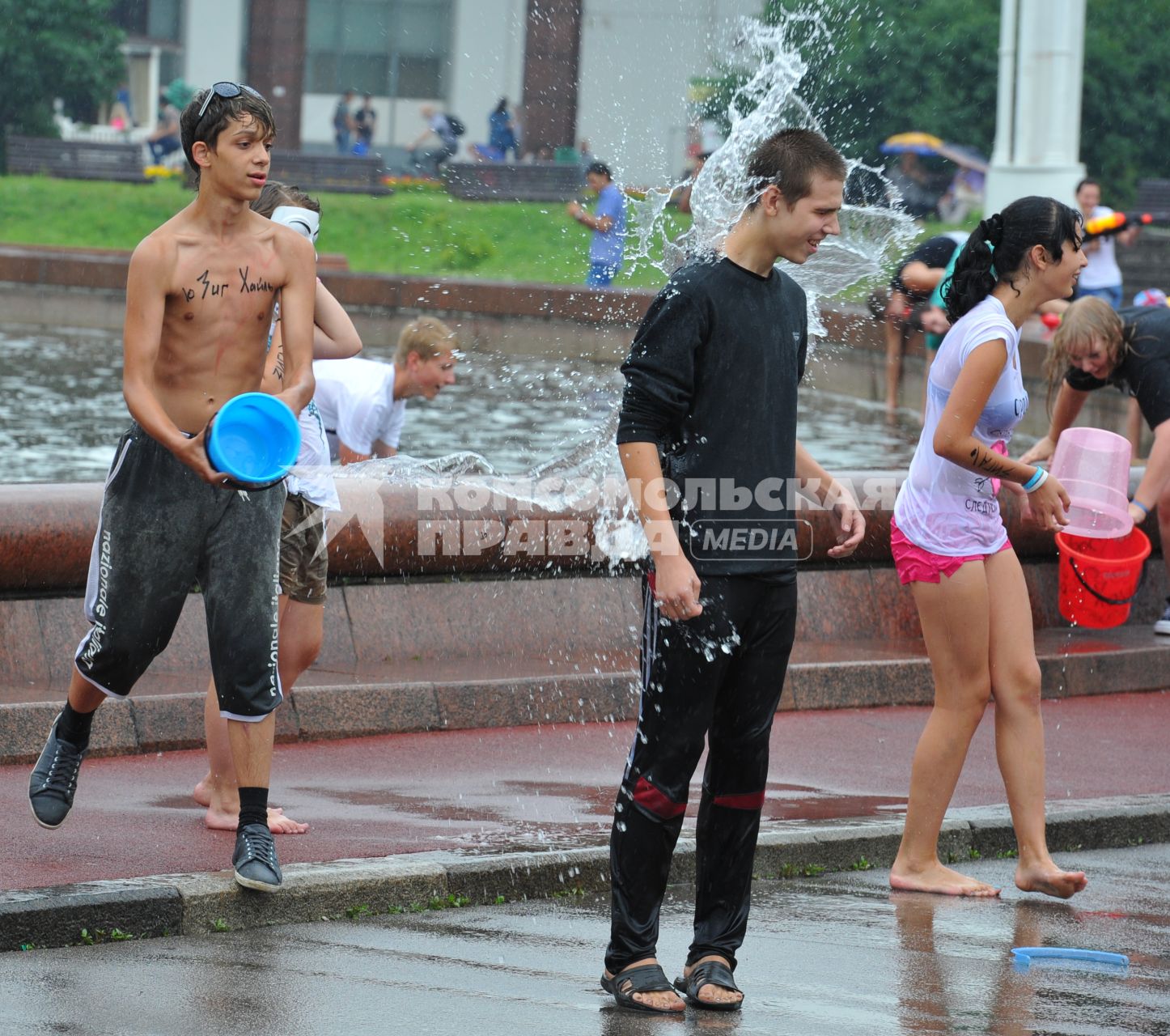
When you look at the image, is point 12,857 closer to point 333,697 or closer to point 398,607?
point 333,697

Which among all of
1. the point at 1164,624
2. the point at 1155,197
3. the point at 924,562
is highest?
the point at 1155,197

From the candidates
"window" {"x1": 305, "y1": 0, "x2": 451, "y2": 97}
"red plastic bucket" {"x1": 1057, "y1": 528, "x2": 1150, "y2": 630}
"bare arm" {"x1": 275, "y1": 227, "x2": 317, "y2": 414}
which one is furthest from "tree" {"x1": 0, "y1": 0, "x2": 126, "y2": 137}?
"bare arm" {"x1": 275, "y1": 227, "x2": 317, "y2": 414}

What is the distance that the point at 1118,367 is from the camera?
791 cm

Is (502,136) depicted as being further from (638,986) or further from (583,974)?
(638,986)

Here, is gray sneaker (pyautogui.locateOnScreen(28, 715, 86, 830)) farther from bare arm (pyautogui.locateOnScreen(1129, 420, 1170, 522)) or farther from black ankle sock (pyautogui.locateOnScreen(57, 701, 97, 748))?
bare arm (pyautogui.locateOnScreen(1129, 420, 1170, 522))

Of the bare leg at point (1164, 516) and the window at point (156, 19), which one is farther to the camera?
the window at point (156, 19)

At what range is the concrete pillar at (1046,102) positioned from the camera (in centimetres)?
2300

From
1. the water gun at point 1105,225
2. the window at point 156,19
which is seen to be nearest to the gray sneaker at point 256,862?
the water gun at point 1105,225

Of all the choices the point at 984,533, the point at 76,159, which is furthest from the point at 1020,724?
the point at 76,159

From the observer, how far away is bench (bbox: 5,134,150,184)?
1590 inches

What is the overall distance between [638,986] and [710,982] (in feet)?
0.53

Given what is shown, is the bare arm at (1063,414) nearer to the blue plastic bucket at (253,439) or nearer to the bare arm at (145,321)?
the blue plastic bucket at (253,439)

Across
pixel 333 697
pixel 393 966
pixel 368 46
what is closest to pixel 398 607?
pixel 333 697

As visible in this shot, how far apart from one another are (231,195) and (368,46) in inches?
2339
